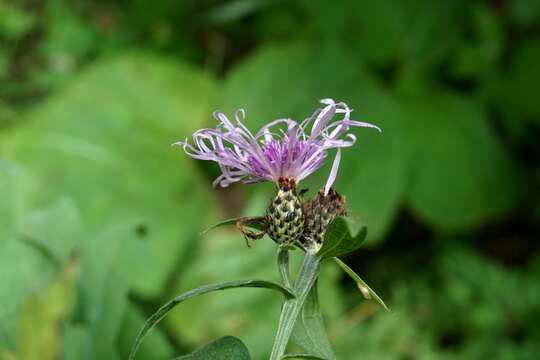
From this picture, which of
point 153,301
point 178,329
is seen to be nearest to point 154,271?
point 153,301

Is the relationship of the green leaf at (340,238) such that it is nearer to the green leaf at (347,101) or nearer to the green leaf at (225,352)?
the green leaf at (225,352)

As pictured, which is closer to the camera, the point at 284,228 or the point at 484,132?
the point at 284,228

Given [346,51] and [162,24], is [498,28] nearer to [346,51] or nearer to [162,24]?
[346,51]

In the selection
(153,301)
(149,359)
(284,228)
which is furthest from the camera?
(153,301)

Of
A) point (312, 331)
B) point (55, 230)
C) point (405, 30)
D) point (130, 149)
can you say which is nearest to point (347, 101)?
point (405, 30)

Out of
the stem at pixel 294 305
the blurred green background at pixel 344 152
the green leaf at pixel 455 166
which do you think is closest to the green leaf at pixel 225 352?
the stem at pixel 294 305

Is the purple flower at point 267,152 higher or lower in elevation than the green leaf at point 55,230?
higher

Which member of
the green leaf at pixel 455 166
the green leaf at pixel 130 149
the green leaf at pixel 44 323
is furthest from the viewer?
the green leaf at pixel 455 166
